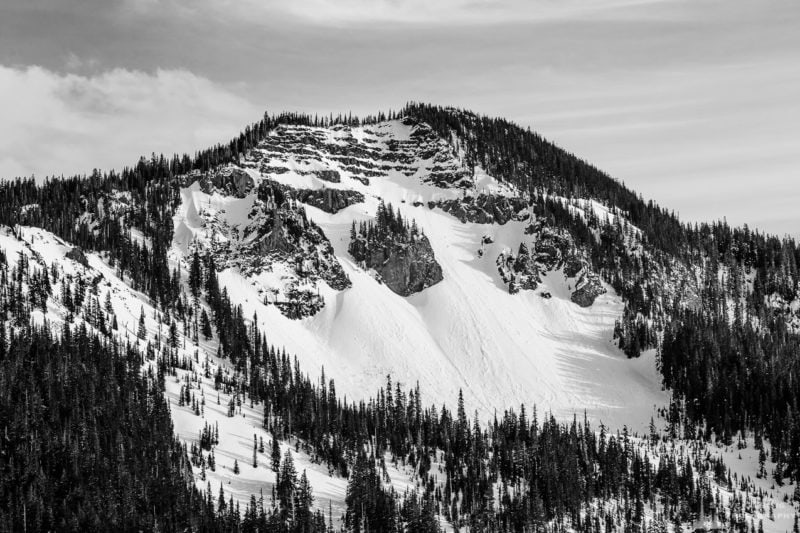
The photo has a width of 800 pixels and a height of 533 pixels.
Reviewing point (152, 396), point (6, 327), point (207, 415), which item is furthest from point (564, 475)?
point (6, 327)

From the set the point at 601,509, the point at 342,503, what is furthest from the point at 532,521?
the point at 342,503

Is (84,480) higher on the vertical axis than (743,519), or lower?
higher

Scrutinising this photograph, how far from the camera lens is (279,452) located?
589 ft

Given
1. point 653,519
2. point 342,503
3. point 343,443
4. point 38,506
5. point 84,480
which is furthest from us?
point 343,443

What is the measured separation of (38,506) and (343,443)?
66540 millimetres

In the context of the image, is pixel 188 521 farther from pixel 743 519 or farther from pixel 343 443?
pixel 743 519

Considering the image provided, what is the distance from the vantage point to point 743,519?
592ft

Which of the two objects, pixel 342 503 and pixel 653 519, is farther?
pixel 653 519

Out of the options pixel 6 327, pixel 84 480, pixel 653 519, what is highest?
pixel 6 327

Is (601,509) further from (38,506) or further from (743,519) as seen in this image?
(38,506)

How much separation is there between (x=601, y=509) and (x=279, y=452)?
2648 inches

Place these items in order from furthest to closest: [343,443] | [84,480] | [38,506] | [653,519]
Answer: [343,443]
[653,519]
[84,480]
[38,506]

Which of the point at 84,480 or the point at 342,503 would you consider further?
the point at 342,503

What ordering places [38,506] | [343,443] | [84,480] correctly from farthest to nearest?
[343,443] → [84,480] → [38,506]
